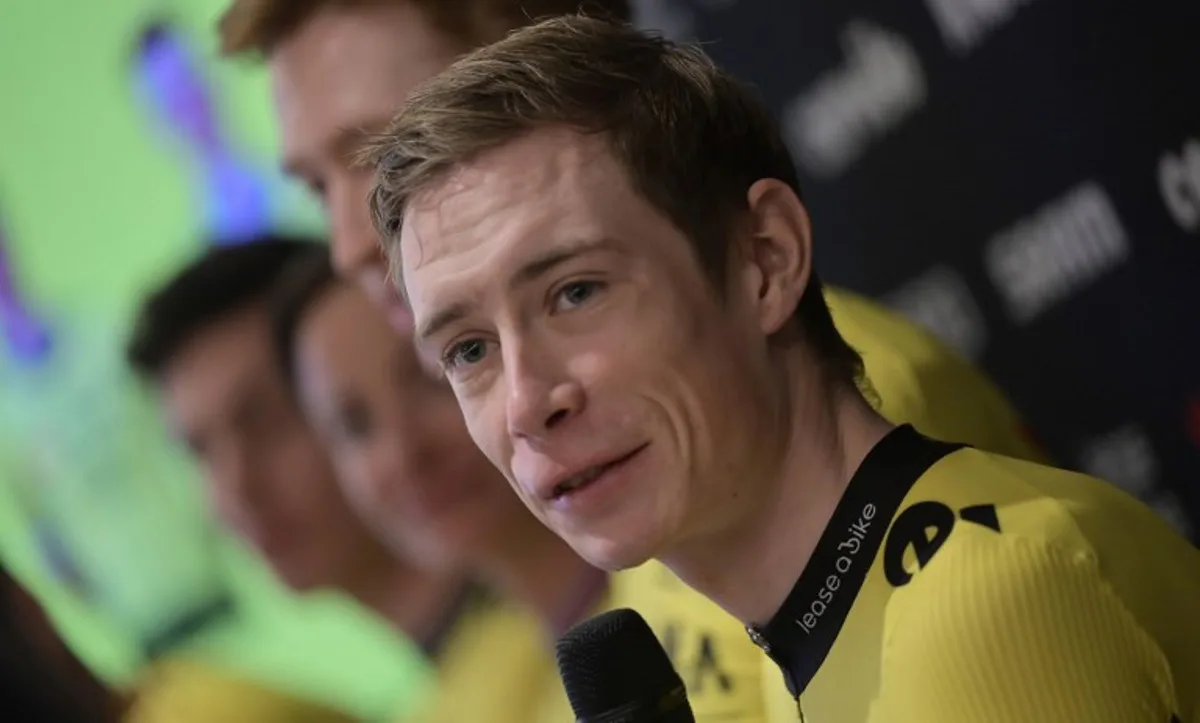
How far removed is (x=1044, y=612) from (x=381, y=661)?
4.46 feet

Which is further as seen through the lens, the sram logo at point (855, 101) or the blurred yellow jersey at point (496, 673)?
the blurred yellow jersey at point (496, 673)

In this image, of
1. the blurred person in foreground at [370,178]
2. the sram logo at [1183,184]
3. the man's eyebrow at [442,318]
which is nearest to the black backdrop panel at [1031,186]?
the sram logo at [1183,184]

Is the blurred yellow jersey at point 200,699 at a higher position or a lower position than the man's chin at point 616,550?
lower

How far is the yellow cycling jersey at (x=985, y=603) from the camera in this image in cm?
83

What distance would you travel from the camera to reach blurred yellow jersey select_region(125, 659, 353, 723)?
2143 millimetres

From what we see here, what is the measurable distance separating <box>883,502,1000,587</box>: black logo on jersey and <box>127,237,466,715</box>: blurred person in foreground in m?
1.18

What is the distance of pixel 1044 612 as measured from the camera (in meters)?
0.84

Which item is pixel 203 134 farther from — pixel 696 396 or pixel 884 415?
pixel 696 396

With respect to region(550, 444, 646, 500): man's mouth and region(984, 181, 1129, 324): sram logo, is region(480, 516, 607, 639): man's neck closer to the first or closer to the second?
region(984, 181, 1129, 324): sram logo

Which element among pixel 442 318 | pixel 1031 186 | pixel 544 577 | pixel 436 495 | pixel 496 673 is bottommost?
pixel 496 673

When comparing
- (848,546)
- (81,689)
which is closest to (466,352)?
(848,546)

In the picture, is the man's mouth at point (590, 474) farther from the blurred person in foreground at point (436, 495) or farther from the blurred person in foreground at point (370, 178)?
the blurred person in foreground at point (436, 495)

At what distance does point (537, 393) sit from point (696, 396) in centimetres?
10

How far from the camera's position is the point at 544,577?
Answer: 1.84 m
